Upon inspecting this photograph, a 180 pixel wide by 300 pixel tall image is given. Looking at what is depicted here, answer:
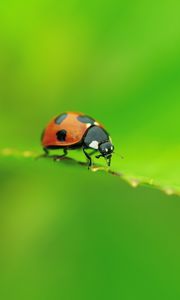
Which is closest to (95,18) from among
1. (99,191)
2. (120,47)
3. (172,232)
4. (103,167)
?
(120,47)

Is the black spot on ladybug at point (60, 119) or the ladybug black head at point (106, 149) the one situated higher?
the black spot on ladybug at point (60, 119)

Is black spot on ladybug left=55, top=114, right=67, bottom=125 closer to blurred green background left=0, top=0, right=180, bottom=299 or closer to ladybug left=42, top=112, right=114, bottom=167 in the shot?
ladybug left=42, top=112, right=114, bottom=167

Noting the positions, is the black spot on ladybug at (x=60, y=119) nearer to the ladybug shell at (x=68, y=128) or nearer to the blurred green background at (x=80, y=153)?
the ladybug shell at (x=68, y=128)

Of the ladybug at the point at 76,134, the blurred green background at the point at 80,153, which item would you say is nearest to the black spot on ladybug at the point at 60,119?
the ladybug at the point at 76,134

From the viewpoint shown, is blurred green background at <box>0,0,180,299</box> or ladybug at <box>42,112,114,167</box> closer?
ladybug at <box>42,112,114,167</box>

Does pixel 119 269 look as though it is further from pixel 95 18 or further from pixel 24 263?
pixel 95 18

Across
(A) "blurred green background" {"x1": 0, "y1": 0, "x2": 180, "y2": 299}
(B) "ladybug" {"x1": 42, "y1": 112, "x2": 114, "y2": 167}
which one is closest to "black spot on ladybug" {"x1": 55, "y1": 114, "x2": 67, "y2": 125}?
(B) "ladybug" {"x1": 42, "y1": 112, "x2": 114, "y2": 167}

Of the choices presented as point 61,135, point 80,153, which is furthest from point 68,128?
point 80,153
